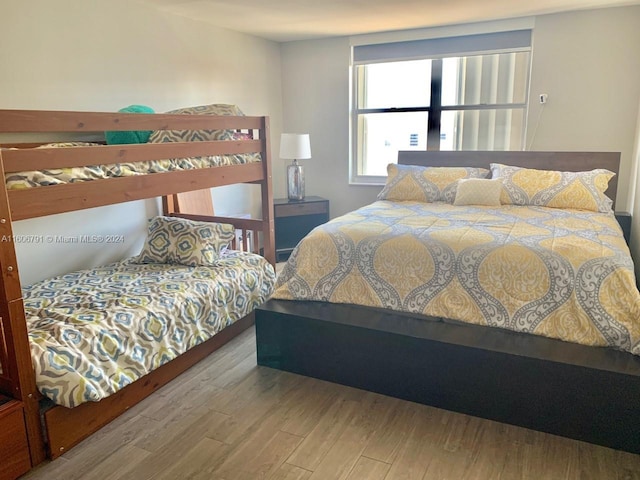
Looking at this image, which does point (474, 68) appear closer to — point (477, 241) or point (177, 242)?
point (477, 241)

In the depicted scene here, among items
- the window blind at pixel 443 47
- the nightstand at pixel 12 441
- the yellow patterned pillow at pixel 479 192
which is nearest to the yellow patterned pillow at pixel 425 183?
the yellow patterned pillow at pixel 479 192

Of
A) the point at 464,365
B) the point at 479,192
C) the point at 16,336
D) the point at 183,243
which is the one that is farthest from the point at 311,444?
the point at 479,192

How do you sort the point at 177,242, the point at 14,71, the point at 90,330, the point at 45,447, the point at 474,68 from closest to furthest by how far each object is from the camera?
the point at 45,447 < the point at 90,330 < the point at 14,71 < the point at 177,242 < the point at 474,68

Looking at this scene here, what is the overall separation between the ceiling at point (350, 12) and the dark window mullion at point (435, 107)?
0.43 m

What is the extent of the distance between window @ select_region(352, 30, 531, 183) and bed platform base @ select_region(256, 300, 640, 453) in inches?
107

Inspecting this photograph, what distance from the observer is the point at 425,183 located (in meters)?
3.72

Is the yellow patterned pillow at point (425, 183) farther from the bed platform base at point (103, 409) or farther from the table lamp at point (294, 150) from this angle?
the bed platform base at point (103, 409)

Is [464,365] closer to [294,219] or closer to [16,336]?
[16,336]

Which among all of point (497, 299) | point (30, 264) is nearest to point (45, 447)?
point (30, 264)

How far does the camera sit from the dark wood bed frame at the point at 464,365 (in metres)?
1.85

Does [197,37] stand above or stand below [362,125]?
above

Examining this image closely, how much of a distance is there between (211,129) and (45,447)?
5.85 feet

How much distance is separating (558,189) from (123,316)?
9.68ft

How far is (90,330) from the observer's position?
203 cm
